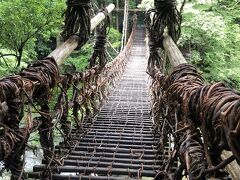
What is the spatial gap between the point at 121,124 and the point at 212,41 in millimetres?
6441

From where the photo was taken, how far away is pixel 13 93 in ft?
4.23

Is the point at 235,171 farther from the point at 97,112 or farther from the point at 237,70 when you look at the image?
the point at 237,70

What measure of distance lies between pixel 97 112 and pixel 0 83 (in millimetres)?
2742

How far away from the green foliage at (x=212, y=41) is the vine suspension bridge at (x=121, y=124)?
4328 millimetres

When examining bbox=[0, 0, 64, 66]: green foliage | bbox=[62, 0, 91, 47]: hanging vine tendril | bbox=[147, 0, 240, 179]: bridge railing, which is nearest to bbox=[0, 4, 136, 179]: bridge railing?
bbox=[62, 0, 91, 47]: hanging vine tendril

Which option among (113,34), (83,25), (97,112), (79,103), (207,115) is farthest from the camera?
(113,34)

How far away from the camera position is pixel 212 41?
936 cm

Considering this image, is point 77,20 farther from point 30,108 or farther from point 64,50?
point 30,108

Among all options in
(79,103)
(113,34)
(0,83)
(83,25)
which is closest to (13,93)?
(0,83)

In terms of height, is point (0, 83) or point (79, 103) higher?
point (0, 83)

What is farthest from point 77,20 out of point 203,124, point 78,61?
point 78,61

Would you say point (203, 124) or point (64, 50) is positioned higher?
point (203, 124)

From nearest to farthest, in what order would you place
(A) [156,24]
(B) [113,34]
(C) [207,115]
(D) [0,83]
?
(C) [207,115], (D) [0,83], (A) [156,24], (B) [113,34]

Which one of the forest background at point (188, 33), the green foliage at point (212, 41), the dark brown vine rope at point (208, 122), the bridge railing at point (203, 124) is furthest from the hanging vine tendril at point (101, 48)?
the green foliage at point (212, 41)
